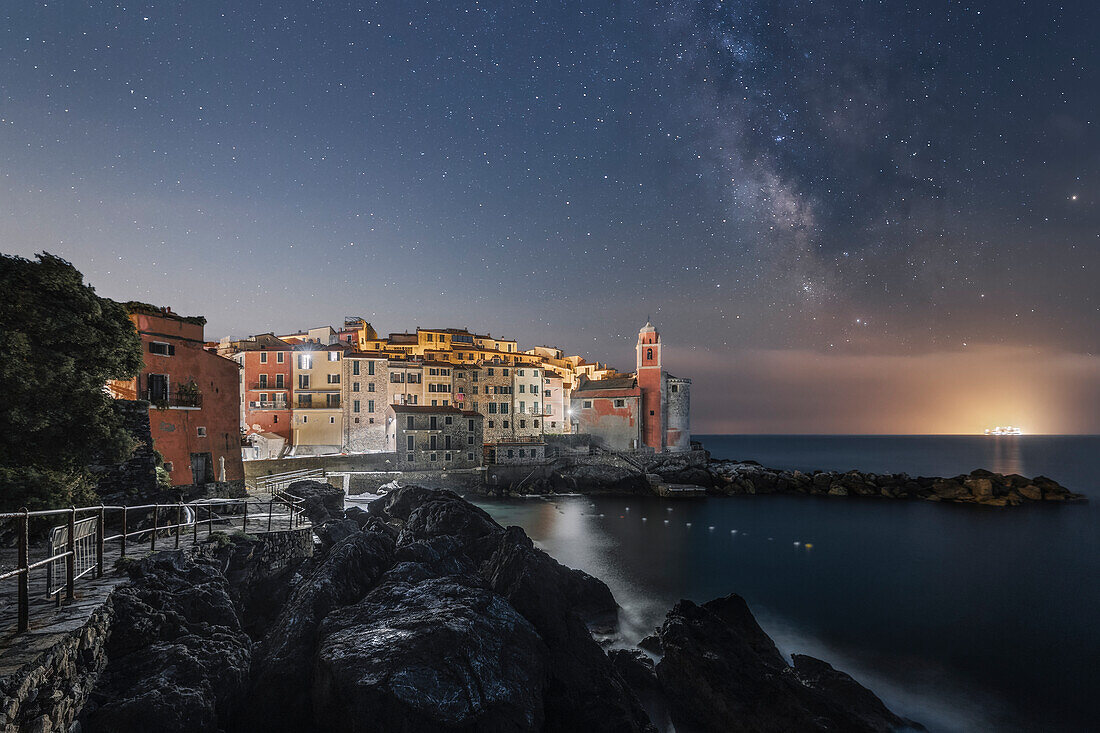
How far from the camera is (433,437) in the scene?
49.6 meters

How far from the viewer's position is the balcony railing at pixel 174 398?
836 inches

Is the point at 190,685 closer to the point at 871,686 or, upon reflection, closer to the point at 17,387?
the point at 17,387

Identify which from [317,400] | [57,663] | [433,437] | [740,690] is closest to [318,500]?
[57,663]

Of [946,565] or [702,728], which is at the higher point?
[702,728]

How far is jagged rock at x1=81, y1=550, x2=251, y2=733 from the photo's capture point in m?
6.80

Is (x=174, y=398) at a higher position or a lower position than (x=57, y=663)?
higher

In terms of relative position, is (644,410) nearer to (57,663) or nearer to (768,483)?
(768,483)

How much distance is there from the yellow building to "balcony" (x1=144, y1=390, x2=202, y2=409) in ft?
87.6

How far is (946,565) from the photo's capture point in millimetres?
30297

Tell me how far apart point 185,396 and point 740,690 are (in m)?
25.1

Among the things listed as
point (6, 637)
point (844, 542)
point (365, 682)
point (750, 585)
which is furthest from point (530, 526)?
point (6, 637)

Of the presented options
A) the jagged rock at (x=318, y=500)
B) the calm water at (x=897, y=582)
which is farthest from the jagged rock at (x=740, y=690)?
the jagged rock at (x=318, y=500)

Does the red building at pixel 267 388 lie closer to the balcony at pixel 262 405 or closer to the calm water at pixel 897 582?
the balcony at pixel 262 405

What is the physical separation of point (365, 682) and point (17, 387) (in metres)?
10.7
